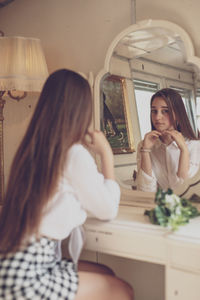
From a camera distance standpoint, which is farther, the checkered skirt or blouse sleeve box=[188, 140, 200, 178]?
blouse sleeve box=[188, 140, 200, 178]

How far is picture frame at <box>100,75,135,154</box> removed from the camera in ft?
6.12

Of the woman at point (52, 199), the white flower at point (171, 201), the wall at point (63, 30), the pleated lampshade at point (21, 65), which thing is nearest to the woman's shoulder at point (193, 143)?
the white flower at point (171, 201)

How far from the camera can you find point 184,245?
4.20ft

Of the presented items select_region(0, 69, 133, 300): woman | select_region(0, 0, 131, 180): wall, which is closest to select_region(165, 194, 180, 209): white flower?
select_region(0, 69, 133, 300): woman

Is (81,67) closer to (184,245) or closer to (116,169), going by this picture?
(116,169)

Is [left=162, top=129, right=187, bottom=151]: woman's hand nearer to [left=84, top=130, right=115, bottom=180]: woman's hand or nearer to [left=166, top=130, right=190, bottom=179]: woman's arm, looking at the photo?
[left=166, top=130, right=190, bottom=179]: woman's arm

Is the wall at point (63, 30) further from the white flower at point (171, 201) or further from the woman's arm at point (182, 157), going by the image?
the white flower at point (171, 201)

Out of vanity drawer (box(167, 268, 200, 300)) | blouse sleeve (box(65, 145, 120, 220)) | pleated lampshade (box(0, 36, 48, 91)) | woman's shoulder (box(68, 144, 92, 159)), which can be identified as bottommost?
vanity drawer (box(167, 268, 200, 300))

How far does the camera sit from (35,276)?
121cm

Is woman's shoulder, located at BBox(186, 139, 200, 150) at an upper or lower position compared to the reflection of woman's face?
lower

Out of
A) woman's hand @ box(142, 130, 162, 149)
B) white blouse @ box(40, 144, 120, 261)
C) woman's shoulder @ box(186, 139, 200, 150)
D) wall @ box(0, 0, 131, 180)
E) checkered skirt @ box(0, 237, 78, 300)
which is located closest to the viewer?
checkered skirt @ box(0, 237, 78, 300)

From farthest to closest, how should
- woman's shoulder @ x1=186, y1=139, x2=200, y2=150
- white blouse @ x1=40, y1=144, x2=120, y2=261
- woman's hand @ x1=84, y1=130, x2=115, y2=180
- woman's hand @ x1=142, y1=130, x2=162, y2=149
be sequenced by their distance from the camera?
1. woman's hand @ x1=142, y1=130, x2=162, y2=149
2. woman's shoulder @ x1=186, y1=139, x2=200, y2=150
3. woman's hand @ x1=84, y1=130, x2=115, y2=180
4. white blouse @ x1=40, y1=144, x2=120, y2=261

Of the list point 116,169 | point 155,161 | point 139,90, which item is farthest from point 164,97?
point 116,169

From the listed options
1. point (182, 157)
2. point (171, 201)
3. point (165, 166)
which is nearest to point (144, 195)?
point (165, 166)
